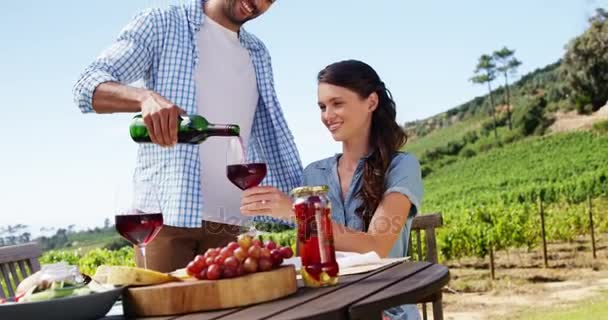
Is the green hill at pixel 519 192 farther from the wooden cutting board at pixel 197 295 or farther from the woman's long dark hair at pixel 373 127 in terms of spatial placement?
the wooden cutting board at pixel 197 295

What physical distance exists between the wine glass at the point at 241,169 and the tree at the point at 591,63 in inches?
1232

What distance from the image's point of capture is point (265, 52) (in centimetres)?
273

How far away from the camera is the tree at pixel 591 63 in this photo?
30953 mm

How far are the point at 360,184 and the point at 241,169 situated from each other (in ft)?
2.31

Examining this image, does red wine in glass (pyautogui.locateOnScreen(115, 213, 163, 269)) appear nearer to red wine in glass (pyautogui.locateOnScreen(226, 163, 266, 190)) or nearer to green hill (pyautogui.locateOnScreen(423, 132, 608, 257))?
red wine in glass (pyautogui.locateOnScreen(226, 163, 266, 190))

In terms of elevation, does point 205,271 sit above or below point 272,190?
below

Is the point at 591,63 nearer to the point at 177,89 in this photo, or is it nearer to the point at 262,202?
the point at 177,89

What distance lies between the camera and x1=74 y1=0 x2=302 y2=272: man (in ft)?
7.84

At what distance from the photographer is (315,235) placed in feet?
5.62

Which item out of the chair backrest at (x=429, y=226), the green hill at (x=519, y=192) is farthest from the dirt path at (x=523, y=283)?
the chair backrest at (x=429, y=226)

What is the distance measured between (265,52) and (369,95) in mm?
403

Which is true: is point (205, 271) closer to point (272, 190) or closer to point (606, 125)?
point (272, 190)

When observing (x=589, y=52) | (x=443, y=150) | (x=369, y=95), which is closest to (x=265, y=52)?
(x=369, y=95)

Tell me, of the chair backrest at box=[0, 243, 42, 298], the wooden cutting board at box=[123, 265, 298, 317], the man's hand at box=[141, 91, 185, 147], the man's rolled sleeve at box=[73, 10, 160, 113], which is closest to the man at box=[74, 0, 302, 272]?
the man's rolled sleeve at box=[73, 10, 160, 113]
